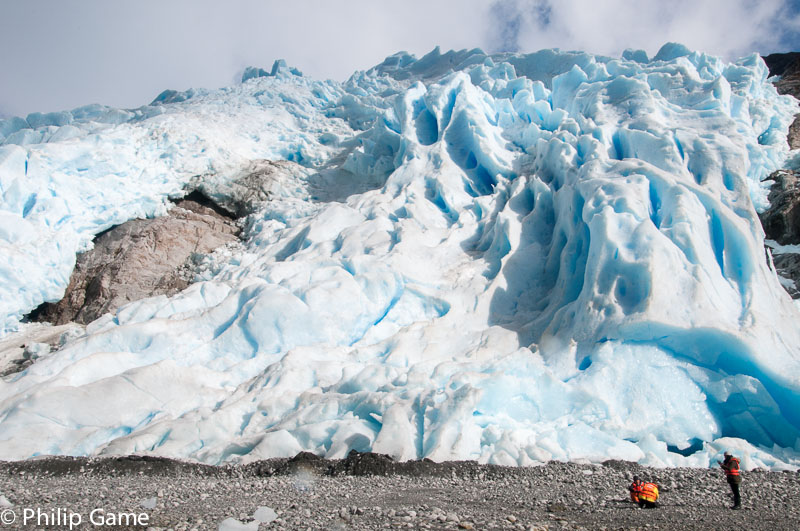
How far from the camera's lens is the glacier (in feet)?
24.0

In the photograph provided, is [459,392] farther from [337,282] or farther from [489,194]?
[489,194]

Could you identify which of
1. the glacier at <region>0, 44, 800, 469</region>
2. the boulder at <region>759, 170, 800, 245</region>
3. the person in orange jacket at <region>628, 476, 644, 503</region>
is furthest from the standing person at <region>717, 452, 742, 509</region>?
the boulder at <region>759, 170, 800, 245</region>

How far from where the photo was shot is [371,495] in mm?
5309

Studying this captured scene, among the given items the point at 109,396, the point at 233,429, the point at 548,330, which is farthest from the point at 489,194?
the point at 109,396

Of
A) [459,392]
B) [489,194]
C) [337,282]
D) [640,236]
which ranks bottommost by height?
[459,392]

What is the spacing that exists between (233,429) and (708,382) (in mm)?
7282

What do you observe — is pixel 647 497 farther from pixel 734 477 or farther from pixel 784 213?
pixel 784 213

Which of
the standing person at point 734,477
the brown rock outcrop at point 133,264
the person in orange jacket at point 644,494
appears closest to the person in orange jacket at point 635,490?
the person in orange jacket at point 644,494

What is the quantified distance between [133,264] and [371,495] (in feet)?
39.5

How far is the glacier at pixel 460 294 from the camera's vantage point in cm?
730

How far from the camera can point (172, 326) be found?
32.6ft

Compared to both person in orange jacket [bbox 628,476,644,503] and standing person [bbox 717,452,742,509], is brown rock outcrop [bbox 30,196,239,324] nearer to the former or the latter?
person in orange jacket [bbox 628,476,644,503]

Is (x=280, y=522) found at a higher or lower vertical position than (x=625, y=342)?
lower

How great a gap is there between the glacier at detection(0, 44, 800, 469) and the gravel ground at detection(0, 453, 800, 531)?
488mm
